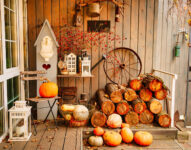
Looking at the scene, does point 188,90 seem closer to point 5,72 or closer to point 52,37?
A: point 52,37

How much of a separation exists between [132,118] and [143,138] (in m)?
0.47

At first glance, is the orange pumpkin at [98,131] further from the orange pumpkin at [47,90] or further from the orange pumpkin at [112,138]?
the orange pumpkin at [47,90]

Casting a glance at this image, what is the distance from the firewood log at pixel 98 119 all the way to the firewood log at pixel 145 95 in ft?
2.55

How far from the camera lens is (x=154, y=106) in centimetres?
363

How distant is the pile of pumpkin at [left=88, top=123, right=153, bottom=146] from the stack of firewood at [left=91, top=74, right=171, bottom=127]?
0.23 m

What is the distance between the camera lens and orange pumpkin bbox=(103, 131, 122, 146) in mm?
3191

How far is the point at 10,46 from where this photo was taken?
10.8 feet

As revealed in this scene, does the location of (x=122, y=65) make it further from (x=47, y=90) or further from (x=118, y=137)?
(x=47, y=90)

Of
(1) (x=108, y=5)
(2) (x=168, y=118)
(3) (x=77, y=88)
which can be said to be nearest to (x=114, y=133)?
(2) (x=168, y=118)

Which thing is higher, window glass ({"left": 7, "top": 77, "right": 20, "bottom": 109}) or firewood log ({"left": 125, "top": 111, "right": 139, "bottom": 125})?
A: window glass ({"left": 7, "top": 77, "right": 20, "bottom": 109})

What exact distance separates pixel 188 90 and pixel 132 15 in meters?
2.27

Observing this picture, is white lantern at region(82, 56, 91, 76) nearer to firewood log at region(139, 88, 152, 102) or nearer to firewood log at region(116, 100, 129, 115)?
firewood log at region(116, 100, 129, 115)

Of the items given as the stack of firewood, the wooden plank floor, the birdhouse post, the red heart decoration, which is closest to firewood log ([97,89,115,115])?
the stack of firewood

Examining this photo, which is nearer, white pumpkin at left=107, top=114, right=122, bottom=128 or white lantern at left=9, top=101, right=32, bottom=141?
white lantern at left=9, top=101, right=32, bottom=141
